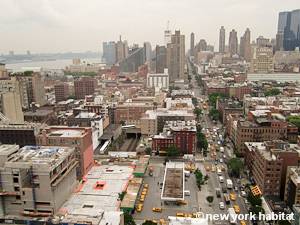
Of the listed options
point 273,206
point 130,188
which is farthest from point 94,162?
point 273,206

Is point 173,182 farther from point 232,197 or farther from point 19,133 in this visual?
point 19,133

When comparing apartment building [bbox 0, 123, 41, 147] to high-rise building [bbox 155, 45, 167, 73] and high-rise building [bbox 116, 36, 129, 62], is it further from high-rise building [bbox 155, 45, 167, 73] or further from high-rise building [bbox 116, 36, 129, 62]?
high-rise building [bbox 116, 36, 129, 62]

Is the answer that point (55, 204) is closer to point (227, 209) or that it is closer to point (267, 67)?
point (227, 209)

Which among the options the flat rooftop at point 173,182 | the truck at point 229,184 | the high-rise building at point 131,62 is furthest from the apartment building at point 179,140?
the high-rise building at point 131,62

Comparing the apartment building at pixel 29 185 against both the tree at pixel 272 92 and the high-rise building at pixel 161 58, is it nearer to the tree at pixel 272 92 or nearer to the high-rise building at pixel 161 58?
the tree at pixel 272 92

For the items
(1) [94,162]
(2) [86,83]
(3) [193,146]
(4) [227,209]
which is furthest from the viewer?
(2) [86,83]

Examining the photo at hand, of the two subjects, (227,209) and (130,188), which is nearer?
(227,209)
